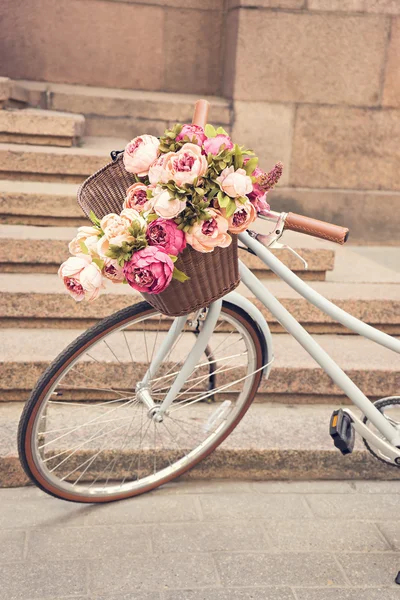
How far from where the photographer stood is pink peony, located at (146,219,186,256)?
77.5 inches

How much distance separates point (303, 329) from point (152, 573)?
1.05m

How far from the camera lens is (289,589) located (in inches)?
98.0

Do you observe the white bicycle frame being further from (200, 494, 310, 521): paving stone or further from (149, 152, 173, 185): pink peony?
(149, 152, 173, 185): pink peony

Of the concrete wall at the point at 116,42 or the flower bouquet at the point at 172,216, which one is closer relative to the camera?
the flower bouquet at the point at 172,216

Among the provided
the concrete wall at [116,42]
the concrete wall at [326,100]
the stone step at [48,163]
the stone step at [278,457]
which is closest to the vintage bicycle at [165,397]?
the stone step at [278,457]

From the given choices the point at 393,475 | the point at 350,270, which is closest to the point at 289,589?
the point at 393,475

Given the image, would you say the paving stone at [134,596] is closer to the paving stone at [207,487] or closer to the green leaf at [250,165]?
the paving stone at [207,487]

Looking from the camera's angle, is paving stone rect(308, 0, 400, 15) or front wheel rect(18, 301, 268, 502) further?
paving stone rect(308, 0, 400, 15)

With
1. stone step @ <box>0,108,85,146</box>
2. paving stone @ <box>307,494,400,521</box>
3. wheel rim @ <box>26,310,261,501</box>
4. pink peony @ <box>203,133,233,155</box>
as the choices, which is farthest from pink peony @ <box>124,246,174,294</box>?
stone step @ <box>0,108,85,146</box>

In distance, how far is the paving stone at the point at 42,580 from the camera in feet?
7.86

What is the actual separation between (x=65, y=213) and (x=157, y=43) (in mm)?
2357

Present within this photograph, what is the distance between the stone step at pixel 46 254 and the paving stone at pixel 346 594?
218cm

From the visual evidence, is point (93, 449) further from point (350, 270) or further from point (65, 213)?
point (350, 270)

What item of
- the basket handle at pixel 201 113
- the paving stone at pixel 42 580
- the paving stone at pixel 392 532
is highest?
the basket handle at pixel 201 113
